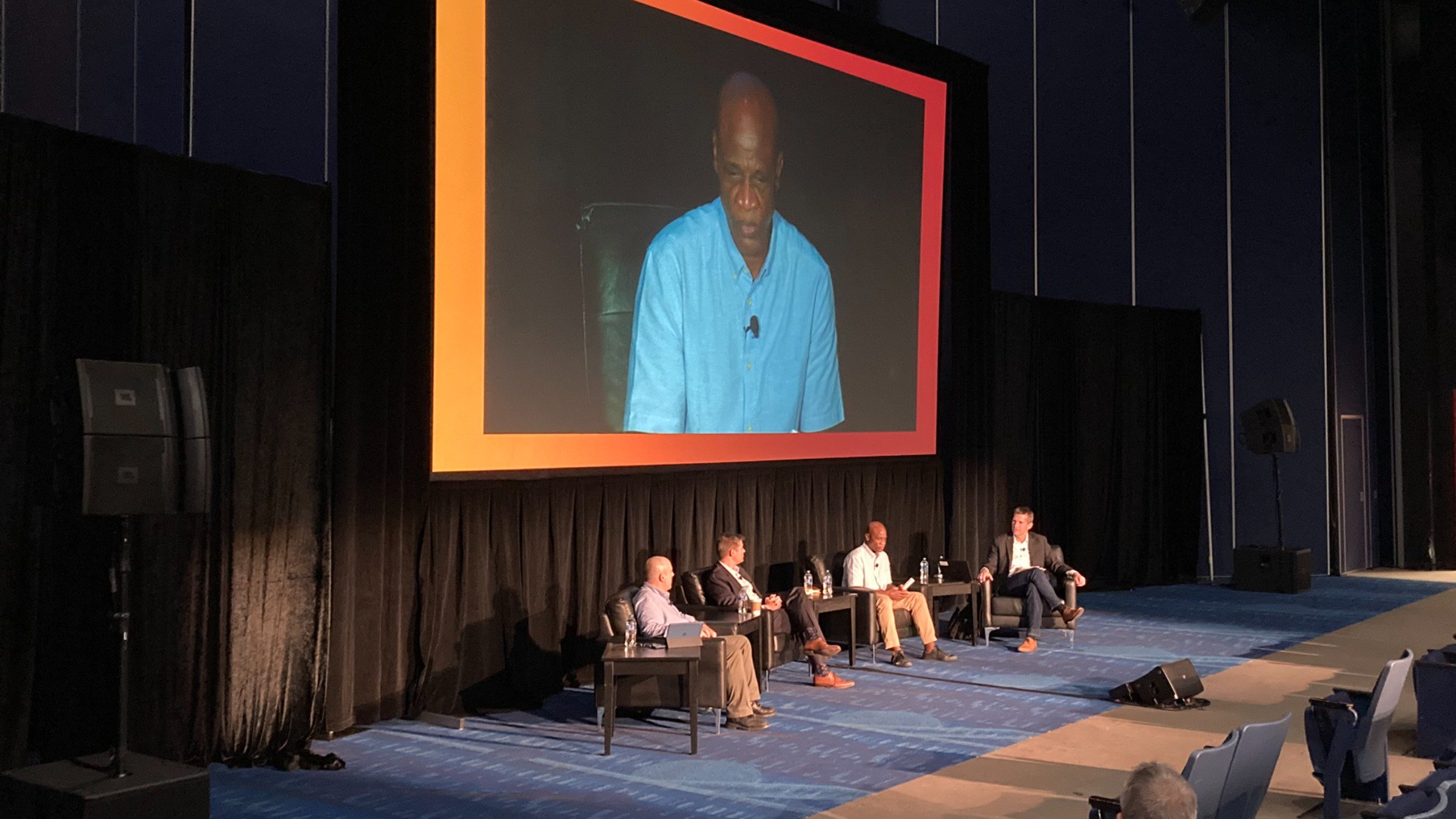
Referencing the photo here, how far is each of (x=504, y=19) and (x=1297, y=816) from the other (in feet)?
19.2

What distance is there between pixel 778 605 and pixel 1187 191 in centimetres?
910

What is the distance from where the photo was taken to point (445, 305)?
22.7ft

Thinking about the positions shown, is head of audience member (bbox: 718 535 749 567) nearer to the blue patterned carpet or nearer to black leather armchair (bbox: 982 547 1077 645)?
the blue patterned carpet

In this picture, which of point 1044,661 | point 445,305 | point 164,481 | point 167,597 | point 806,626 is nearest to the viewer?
point 164,481

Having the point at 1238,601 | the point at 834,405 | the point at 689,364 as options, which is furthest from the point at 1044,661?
the point at 1238,601

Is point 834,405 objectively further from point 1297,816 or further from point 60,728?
point 60,728

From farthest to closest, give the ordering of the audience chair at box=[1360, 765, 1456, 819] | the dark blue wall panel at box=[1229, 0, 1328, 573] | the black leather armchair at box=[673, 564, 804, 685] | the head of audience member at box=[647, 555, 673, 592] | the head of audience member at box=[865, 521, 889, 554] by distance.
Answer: the dark blue wall panel at box=[1229, 0, 1328, 573], the head of audience member at box=[865, 521, 889, 554], the black leather armchair at box=[673, 564, 804, 685], the head of audience member at box=[647, 555, 673, 592], the audience chair at box=[1360, 765, 1456, 819]

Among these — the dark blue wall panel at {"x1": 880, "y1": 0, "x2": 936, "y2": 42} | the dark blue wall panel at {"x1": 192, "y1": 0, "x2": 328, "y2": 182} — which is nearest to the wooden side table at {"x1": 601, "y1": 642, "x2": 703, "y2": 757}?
the dark blue wall panel at {"x1": 192, "y1": 0, "x2": 328, "y2": 182}

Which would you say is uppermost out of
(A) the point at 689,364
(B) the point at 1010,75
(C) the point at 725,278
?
(B) the point at 1010,75

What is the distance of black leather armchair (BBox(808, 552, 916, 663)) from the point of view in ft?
28.8

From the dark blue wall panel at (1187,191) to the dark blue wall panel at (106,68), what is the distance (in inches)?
433

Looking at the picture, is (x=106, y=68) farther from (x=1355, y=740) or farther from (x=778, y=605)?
(x=1355, y=740)

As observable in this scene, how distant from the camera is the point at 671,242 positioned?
8.29 metres

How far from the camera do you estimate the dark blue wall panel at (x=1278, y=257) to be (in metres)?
14.7
